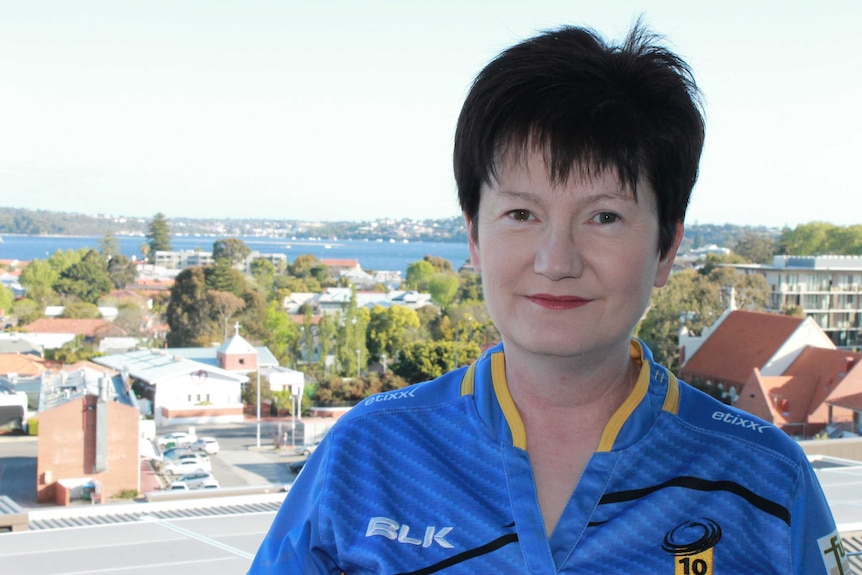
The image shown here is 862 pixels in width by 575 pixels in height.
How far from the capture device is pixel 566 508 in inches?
33.0

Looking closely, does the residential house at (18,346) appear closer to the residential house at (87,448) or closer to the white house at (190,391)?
the white house at (190,391)

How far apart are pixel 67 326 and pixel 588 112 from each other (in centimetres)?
2560

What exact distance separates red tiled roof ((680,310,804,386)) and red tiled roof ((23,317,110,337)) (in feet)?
48.8

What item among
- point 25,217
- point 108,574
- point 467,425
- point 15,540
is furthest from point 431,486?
point 25,217

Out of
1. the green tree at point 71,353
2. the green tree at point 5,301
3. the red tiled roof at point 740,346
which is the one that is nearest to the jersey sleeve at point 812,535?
the red tiled roof at point 740,346

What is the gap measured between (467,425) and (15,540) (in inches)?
95.2

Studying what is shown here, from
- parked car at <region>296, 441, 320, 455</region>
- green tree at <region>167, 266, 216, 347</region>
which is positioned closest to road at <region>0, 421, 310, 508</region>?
parked car at <region>296, 441, 320, 455</region>

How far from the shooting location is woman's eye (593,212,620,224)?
83 centimetres

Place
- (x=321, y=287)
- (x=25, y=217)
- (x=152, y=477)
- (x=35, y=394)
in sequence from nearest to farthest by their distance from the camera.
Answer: (x=152, y=477)
(x=35, y=394)
(x=321, y=287)
(x=25, y=217)

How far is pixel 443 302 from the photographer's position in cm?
3184

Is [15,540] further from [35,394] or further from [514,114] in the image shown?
[35,394]

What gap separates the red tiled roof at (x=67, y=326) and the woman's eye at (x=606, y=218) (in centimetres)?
2468

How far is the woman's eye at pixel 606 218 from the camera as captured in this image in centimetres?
83

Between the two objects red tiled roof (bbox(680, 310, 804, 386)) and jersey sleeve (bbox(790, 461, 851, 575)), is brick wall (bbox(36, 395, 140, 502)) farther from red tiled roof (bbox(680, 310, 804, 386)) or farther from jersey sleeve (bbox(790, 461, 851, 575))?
jersey sleeve (bbox(790, 461, 851, 575))
